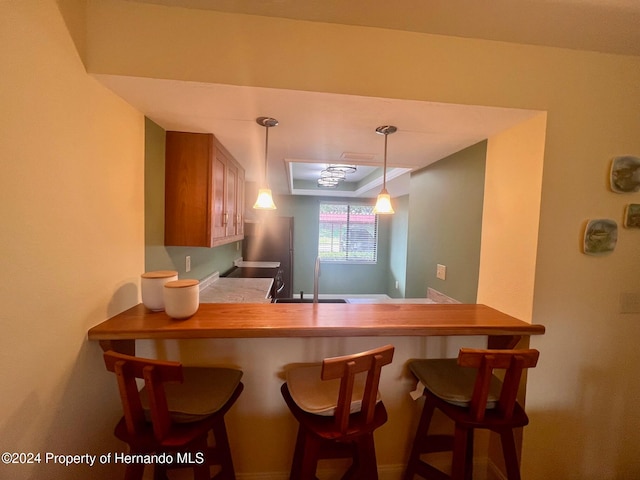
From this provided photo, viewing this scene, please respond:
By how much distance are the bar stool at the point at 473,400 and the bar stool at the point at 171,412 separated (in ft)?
3.24

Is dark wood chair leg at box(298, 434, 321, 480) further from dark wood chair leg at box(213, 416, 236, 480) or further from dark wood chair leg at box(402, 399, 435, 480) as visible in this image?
dark wood chair leg at box(402, 399, 435, 480)

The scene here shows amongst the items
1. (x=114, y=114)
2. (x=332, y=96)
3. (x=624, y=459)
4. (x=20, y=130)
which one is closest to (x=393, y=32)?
(x=332, y=96)

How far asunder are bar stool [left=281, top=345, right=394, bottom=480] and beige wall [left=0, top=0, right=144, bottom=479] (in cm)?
91

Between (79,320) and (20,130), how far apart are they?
2.45 feet

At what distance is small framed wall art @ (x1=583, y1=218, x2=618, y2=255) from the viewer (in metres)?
1.31

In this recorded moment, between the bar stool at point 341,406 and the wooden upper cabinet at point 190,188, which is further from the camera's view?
the wooden upper cabinet at point 190,188

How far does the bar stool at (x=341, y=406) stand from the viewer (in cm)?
95

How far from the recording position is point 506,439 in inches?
44.2

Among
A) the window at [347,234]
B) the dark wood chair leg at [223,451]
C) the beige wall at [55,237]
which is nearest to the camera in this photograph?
the beige wall at [55,237]

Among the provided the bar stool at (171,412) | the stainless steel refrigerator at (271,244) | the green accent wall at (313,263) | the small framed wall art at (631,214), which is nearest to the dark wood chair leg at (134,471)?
the bar stool at (171,412)

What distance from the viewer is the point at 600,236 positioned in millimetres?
1321

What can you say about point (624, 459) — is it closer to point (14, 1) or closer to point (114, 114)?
point (114, 114)

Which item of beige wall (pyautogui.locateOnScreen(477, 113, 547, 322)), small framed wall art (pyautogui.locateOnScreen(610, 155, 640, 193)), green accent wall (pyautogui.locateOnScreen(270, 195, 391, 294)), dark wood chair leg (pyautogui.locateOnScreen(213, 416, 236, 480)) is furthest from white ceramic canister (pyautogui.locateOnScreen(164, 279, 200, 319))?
green accent wall (pyautogui.locateOnScreen(270, 195, 391, 294))

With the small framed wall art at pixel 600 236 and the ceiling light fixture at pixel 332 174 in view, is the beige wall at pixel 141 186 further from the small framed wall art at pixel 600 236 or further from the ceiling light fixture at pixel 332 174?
the ceiling light fixture at pixel 332 174
